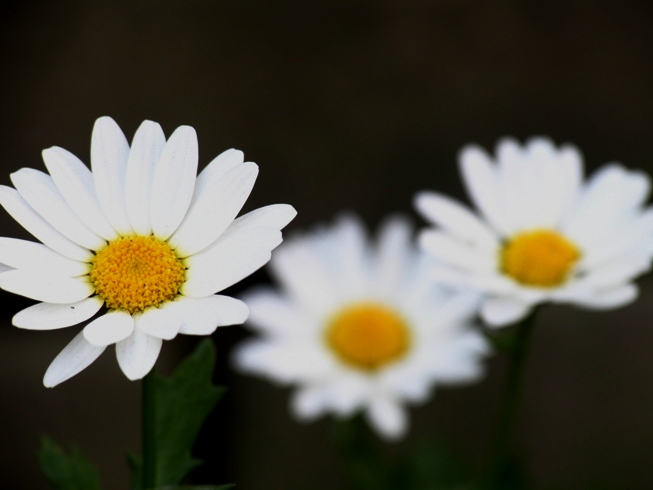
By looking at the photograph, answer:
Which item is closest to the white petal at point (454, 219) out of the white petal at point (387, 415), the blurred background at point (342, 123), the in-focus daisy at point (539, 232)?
the in-focus daisy at point (539, 232)

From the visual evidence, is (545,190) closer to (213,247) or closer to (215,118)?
(213,247)

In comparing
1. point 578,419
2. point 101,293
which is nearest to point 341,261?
point 578,419

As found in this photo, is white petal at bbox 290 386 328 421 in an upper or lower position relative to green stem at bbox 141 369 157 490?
upper

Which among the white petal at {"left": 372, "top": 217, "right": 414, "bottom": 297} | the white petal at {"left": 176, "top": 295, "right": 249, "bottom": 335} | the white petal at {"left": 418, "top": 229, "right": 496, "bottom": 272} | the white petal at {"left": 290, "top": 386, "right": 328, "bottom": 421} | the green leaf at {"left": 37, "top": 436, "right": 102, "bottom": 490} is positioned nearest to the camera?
the white petal at {"left": 176, "top": 295, "right": 249, "bottom": 335}

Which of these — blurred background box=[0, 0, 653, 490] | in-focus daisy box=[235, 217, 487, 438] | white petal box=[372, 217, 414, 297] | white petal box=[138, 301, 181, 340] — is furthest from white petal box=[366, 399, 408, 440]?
white petal box=[138, 301, 181, 340]

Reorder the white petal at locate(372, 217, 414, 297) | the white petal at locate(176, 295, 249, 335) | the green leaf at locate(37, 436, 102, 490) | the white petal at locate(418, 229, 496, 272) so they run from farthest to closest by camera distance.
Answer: the white petal at locate(372, 217, 414, 297), the white petal at locate(418, 229, 496, 272), the green leaf at locate(37, 436, 102, 490), the white petal at locate(176, 295, 249, 335)

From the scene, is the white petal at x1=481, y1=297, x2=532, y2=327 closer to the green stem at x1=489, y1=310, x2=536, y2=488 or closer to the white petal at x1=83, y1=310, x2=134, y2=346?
the green stem at x1=489, y1=310, x2=536, y2=488

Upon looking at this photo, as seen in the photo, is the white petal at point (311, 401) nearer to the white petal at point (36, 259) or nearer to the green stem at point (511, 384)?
the green stem at point (511, 384)
